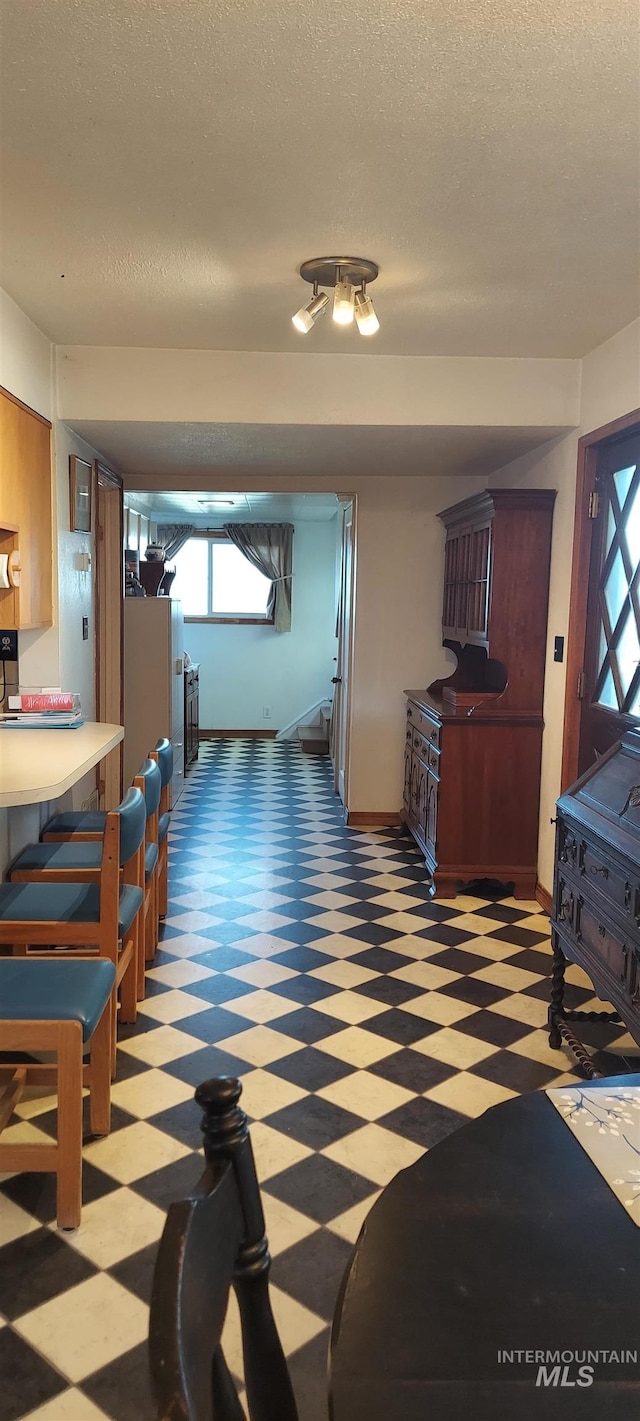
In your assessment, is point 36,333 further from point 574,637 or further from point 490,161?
point 574,637

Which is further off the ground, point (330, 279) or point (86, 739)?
point (330, 279)

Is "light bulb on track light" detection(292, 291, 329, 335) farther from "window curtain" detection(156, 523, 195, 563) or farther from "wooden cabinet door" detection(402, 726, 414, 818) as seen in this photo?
"window curtain" detection(156, 523, 195, 563)

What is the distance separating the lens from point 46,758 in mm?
2920

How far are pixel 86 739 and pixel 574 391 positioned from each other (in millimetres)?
2604

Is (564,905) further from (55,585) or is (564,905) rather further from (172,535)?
(172,535)

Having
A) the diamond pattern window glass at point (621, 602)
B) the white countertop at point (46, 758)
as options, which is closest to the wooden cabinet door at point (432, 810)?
the diamond pattern window glass at point (621, 602)

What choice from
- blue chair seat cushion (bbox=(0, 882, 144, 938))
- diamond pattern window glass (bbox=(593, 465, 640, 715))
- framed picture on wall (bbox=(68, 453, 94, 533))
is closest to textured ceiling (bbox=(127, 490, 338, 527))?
framed picture on wall (bbox=(68, 453, 94, 533))

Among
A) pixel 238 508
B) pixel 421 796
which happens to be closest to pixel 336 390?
pixel 421 796

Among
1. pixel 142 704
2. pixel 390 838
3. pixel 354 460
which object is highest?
pixel 354 460

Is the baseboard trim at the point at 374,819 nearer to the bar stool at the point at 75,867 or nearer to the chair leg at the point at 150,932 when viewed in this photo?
the chair leg at the point at 150,932

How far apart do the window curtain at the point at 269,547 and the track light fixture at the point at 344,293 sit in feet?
21.7

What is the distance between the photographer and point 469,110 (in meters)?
2.06

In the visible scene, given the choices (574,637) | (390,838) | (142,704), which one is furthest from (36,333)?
(390,838)

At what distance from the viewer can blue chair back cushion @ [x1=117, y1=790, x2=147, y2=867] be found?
103 inches
